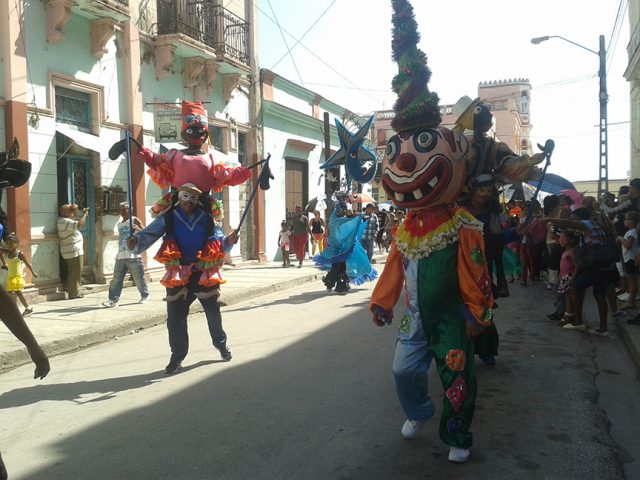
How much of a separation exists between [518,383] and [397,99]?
261 centimetres

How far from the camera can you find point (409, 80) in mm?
3797

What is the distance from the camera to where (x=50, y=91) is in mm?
9789

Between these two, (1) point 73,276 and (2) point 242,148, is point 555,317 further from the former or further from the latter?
(2) point 242,148

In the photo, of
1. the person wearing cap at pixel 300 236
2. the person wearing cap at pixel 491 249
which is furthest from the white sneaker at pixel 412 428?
the person wearing cap at pixel 300 236

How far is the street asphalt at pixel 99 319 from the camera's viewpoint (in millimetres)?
6309

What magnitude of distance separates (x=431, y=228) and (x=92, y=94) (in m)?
9.09

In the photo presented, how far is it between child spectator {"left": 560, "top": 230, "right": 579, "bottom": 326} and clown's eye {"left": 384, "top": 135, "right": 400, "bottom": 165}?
4.05m

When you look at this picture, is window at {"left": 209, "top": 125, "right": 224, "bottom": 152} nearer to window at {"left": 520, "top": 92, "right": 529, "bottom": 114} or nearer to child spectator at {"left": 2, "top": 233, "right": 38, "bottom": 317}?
child spectator at {"left": 2, "top": 233, "right": 38, "bottom": 317}

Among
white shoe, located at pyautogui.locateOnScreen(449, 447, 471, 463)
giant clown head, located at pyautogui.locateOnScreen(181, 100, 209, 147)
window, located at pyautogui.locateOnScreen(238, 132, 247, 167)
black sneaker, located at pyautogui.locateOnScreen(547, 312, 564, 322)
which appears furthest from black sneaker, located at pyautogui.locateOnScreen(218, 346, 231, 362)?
window, located at pyautogui.locateOnScreen(238, 132, 247, 167)

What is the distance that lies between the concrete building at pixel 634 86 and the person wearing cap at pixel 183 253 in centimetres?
2118

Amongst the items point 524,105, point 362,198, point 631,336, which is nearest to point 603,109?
point 362,198

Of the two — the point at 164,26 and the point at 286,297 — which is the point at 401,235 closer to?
the point at 286,297

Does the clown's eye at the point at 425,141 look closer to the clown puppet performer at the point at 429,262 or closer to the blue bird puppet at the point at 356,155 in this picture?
the clown puppet performer at the point at 429,262

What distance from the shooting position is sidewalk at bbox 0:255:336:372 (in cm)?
658
